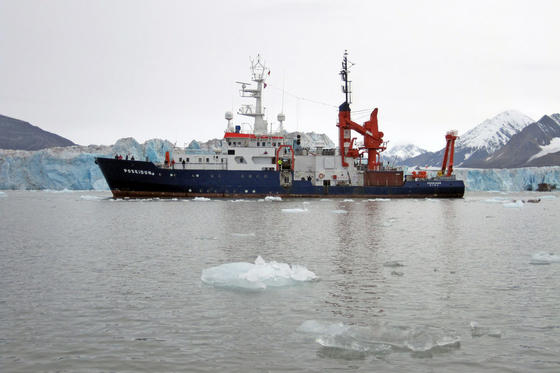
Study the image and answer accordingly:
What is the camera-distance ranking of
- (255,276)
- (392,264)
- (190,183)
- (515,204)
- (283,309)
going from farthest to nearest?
(190,183) < (515,204) < (392,264) < (255,276) < (283,309)

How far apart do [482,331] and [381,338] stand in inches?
67.6

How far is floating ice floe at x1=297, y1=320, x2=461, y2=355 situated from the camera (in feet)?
21.8

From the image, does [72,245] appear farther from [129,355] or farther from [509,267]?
[509,267]

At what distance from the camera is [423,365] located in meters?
6.14

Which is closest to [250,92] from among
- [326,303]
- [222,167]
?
[222,167]

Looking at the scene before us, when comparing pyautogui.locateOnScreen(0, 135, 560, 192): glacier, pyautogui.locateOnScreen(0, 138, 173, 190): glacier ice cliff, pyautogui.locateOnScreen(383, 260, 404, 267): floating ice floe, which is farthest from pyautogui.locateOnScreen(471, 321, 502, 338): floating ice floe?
pyautogui.locateOnScreen(0, 138, 173, 190): glacier ice cliff

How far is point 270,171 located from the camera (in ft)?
162

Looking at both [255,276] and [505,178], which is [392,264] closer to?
[255,276]

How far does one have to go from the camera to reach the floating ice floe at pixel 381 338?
21.8 feet

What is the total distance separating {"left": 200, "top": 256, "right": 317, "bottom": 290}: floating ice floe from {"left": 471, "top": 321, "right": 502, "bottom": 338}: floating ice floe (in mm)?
3973

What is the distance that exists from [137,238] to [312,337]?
12.9 metres

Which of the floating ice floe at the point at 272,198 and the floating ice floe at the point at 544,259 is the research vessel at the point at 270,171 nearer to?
the floating ice floe at the point at 272,198

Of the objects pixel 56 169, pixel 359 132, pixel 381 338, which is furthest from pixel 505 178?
pixel 381 338

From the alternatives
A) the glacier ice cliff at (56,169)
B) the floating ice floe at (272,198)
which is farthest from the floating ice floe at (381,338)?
the glacier ice cliff at (56,169)
